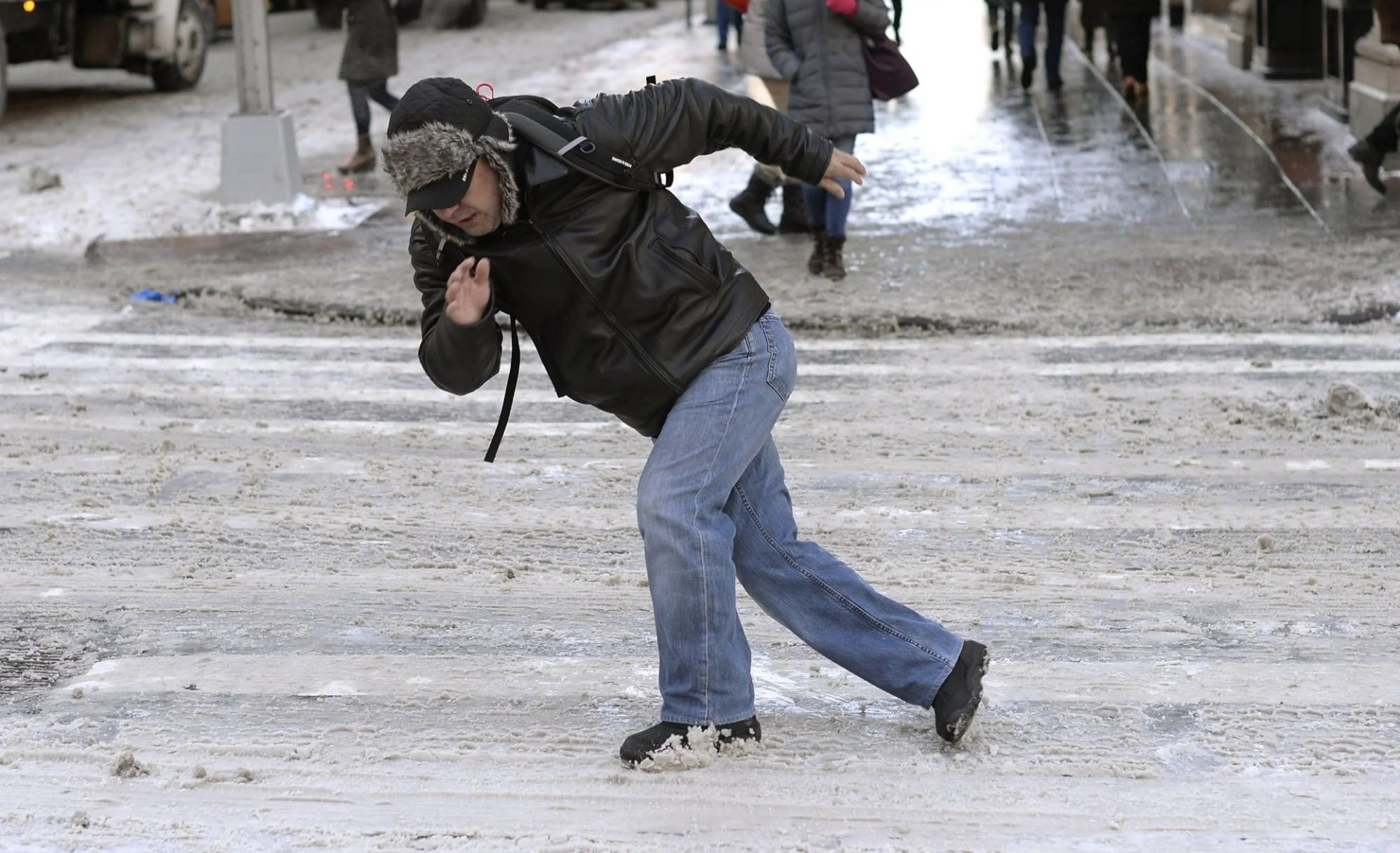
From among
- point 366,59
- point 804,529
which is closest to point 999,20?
point 366,59

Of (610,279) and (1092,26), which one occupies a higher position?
(1092,26)

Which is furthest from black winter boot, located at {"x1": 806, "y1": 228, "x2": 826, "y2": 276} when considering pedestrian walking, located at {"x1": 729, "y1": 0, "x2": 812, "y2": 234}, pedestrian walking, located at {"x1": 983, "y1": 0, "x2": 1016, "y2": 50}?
pedestrian walking, located at {"x1": 983, "y1": 0, "x2": 1016, "y2": 50}

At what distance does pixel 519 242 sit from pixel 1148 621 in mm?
2202

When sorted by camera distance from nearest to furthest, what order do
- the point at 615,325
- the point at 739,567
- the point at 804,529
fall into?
the point at 615,325, the point at 739,567, the point at 804,529

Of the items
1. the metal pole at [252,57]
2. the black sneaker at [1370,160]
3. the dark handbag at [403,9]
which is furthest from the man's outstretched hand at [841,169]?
the dark handbag at [403,9]

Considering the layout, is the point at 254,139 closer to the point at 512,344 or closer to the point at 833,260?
the point at 833,260

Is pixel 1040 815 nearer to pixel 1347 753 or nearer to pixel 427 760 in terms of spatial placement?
pixel 1347 753

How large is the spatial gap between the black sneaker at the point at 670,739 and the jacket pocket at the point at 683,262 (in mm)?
1010

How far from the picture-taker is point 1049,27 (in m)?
17.2

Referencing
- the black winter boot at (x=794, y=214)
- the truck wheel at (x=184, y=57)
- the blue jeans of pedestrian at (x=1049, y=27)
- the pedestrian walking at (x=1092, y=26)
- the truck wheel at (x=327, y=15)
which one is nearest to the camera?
the black winter boot at (x=794, y=214)

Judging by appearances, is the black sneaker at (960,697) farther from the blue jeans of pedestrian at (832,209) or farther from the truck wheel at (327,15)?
the truck wheel at (327,15)

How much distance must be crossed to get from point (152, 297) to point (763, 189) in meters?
3.76

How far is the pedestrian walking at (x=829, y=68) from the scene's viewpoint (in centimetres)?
955

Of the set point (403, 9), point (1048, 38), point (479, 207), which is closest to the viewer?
point (479, 207)
